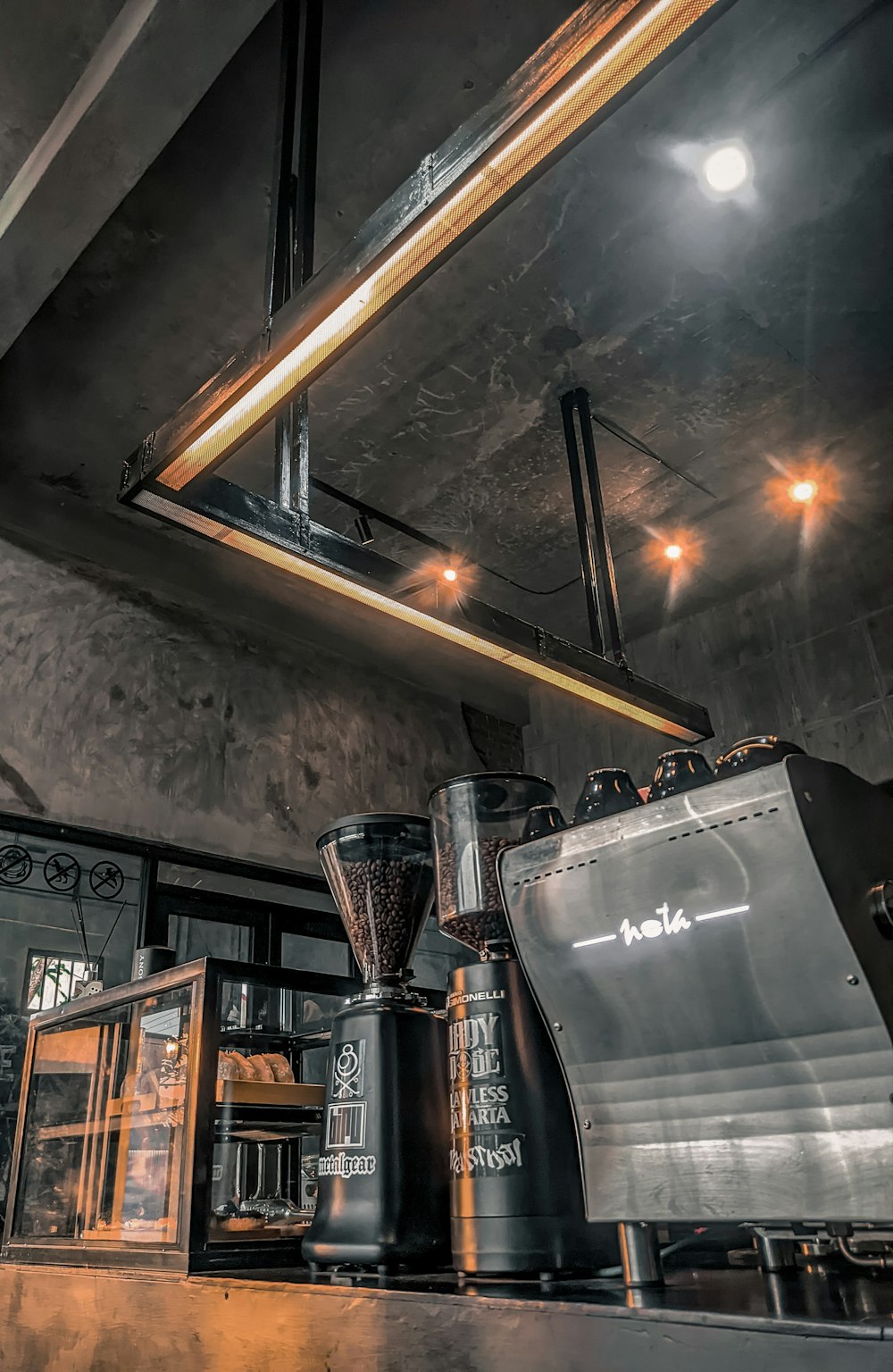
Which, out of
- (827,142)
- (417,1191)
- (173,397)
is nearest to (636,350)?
(827,142)

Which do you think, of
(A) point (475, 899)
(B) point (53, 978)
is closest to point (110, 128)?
(A) point (475, 899)

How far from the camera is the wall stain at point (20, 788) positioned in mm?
3543

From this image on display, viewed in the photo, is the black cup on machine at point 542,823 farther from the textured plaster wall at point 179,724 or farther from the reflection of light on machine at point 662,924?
the textured plaster wall at point 179,724

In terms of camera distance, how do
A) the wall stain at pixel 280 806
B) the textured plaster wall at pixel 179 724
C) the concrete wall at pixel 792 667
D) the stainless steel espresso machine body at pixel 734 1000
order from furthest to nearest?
the wall stain at pixel 280 806 → the concrete wall at pixel 792 667 → the textured plaster wall at pixel 179 724 → the stainless steel espresso machine body at pixel 734 1000

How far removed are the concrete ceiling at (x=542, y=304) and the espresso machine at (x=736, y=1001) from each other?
2294mm

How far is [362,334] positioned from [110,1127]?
1.37 metres

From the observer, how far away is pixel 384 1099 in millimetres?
1127

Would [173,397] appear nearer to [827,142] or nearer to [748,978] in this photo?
[827,142]

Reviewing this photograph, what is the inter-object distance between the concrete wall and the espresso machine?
10.9ft

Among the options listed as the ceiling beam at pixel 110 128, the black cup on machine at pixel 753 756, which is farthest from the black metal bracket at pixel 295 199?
the black cup on machine at pixel 753 756

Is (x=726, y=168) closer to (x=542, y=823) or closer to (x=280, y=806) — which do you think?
(x=542, y=823)

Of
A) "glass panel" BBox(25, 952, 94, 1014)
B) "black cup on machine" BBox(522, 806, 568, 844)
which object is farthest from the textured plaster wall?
"black cup on machine" BBox(522, 806, 568, 844)

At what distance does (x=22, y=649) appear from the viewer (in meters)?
3.71

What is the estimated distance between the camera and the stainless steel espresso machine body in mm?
741
